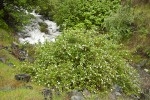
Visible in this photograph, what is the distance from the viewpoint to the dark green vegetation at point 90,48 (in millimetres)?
14406

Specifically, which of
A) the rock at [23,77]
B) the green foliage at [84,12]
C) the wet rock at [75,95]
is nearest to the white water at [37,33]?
the green foliage at [84,12]

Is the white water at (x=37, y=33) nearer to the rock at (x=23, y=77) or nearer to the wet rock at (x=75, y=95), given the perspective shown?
the rock at (x=23, y=77)

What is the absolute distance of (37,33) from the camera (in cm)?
2478

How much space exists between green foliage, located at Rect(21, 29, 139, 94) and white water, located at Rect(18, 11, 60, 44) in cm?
707

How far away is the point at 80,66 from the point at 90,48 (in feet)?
3.95

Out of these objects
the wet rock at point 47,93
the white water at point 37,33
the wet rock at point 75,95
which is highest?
the wet rock at point 47,93

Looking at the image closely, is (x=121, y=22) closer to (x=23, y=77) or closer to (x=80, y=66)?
(x=80, y=66)

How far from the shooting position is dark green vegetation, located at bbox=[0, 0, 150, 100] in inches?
567

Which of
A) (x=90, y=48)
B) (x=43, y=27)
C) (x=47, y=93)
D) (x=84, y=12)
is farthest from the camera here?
(x=43, y=27)

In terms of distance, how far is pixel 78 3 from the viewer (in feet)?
83.9

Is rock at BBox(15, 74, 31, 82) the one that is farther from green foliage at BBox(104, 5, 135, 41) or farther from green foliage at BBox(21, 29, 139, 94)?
green foliage at BBox(104, 5, 135, 41)

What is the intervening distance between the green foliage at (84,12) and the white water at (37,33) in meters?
0.79

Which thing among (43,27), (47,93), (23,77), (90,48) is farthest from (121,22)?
(47,93)

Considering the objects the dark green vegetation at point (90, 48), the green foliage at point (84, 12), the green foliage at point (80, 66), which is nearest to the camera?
the green foliage at point (80, 66)
